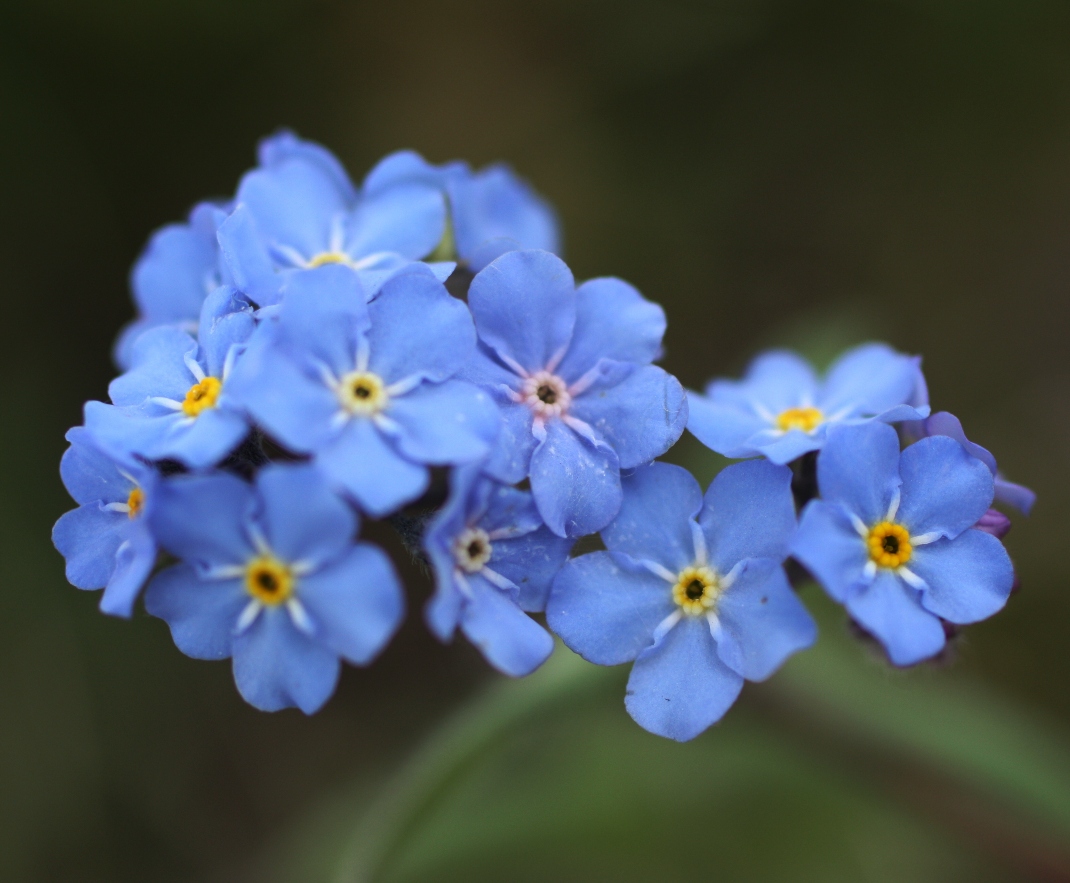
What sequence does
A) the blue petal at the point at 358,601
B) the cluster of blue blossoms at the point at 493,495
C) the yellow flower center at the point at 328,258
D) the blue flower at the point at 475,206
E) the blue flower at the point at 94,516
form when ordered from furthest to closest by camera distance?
the blue flower at the point at 475,206
the yellow flower center at the point at 328,258
the blue flower at the point at 94,516
the cluster of blue blossoms at the point at 493,495
the blue petal at the point at 358,601

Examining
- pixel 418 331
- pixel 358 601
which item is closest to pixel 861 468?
pixel 418 331

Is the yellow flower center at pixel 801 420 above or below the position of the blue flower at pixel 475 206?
below

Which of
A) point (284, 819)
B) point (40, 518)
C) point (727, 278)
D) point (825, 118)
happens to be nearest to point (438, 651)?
point (284, 819)

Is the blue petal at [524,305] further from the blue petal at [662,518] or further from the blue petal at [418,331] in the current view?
the blue petal at [662,518]

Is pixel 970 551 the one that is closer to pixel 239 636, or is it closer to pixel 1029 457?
pixel 239 636

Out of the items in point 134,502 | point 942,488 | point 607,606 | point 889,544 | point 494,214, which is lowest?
point 134,502

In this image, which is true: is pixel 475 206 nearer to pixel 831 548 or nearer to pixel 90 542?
pixel 90 542

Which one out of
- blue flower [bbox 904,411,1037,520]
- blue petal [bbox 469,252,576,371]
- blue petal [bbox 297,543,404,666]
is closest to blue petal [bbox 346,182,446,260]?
blue petal [bbox 469,252,576,371]

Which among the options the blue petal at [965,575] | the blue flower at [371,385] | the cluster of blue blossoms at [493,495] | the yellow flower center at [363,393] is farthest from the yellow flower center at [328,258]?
the blue petal at [965,575]
